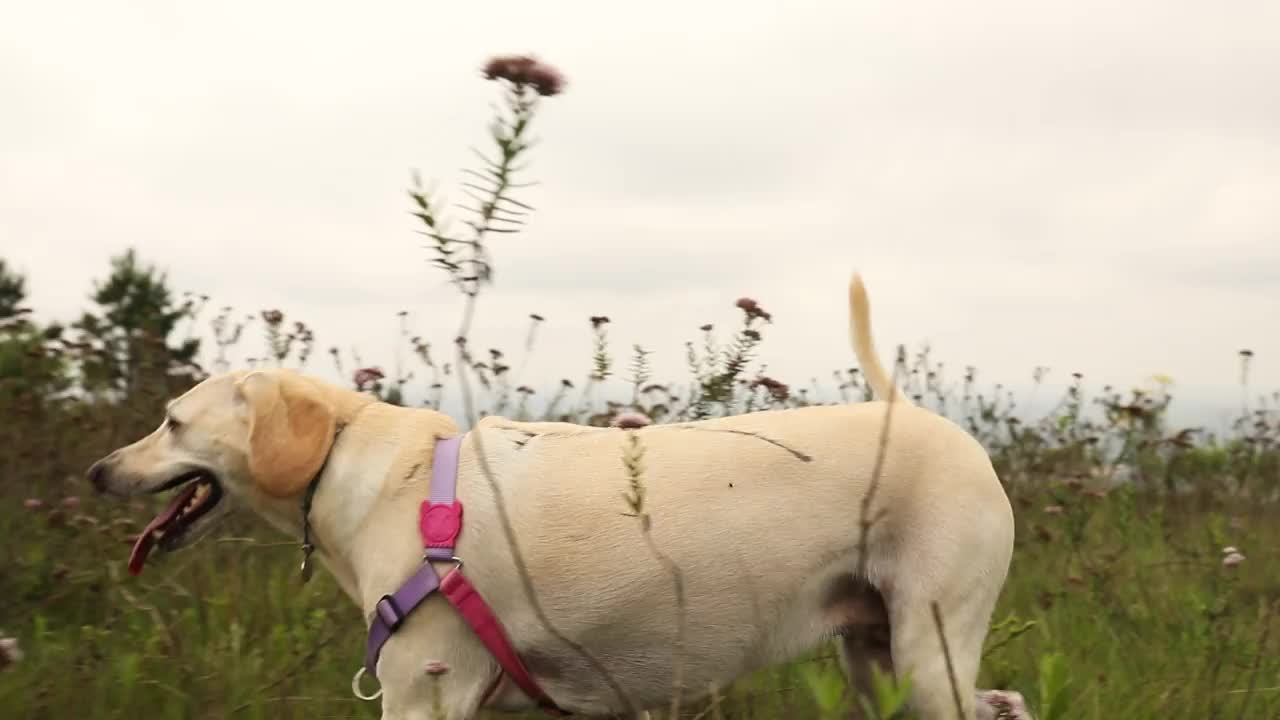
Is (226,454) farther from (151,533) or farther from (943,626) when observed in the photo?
(943,626)

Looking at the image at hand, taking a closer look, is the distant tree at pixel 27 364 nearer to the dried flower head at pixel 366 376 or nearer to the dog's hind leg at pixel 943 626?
the dried flower head at pixel 366 376

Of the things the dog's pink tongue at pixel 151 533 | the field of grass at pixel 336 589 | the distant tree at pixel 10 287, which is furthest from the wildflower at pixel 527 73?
the distant tree at pixel 10 287

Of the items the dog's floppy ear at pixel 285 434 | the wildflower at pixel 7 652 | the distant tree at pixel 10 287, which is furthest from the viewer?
the distant tree at pixel 10 287

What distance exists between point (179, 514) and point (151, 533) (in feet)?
0.35

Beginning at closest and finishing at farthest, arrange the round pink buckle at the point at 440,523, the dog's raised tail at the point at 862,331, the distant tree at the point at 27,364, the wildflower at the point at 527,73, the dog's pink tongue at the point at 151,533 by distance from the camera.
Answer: the wildflower at the point at 527,73 → the round pink buckle at the point at 440,523 → the dog's pink tongue at the point at 151,533 → the dog's raised tail at the point at 862,331 → the distant tree at the point at 27,364

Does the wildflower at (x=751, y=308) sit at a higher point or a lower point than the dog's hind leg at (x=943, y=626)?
higher

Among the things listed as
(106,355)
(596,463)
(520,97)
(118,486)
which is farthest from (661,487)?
(106,355)

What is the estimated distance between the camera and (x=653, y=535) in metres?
3.12

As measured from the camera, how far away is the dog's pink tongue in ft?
11.0

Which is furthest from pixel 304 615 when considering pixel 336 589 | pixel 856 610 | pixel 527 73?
pixel 527 73

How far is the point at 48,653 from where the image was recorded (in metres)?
3.93

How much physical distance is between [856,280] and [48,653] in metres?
2.99

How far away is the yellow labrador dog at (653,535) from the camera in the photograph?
3080mm

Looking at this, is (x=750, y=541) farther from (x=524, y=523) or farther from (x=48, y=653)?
(x=48, y=653)
